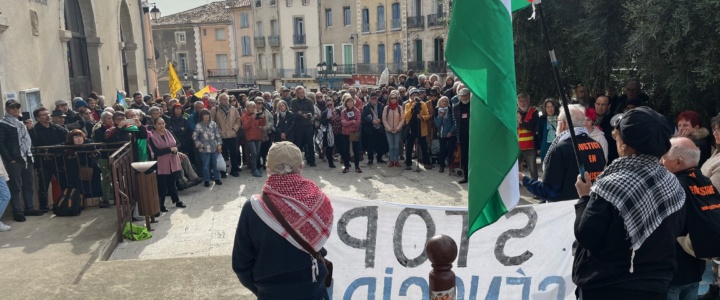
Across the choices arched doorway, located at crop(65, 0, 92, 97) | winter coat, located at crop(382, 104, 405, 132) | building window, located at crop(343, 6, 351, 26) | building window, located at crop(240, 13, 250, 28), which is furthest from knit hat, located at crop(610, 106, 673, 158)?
building window, located at crop(240, 13, 250, 28)

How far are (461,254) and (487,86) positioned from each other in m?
2.35

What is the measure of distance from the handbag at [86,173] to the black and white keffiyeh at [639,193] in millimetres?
8195

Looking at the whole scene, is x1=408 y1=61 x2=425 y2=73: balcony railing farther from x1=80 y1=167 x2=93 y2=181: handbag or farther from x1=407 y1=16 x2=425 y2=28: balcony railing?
x1=80 y1=167 x2=93 y2=181: handbag

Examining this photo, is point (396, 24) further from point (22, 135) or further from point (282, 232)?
point (282, 232)

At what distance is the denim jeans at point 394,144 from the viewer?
1259cm

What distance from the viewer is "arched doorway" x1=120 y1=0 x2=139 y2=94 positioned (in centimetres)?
2100

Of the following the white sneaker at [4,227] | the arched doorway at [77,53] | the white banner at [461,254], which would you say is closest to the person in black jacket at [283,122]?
the white sneaker at [4,227]

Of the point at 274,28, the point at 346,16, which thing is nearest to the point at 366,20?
the point at 346,16

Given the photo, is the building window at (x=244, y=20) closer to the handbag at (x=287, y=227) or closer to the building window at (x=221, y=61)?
the building window at (x=221, y=61)

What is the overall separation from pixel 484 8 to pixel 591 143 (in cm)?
236

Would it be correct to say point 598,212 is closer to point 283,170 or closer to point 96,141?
point 283,170

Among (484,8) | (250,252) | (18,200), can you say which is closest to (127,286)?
(250,252)

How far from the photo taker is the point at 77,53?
16172 millimetres

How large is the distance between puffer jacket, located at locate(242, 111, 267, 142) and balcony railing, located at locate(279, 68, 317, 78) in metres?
41.2
